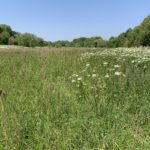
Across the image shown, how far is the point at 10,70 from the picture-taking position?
27.0 feet

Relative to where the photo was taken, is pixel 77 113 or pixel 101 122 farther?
pixel 77 113

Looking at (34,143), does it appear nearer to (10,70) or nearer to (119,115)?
(119,115)

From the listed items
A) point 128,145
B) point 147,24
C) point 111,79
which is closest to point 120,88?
point 111,79

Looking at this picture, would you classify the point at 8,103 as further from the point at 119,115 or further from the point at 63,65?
the point at 63,65

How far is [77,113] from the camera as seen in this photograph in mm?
4473

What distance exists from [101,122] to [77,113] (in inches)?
18.0

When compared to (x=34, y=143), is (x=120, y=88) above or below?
above

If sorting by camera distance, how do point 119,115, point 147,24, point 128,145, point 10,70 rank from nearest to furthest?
point 128,145 < point 119,115 < point 10,70 < point 147,24

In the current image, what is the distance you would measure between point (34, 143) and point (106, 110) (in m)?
1.07

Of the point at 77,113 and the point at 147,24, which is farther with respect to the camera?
the point at 147,24

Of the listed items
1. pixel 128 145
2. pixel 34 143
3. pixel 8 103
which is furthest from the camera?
pixel 8 103

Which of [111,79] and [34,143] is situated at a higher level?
[111,79]

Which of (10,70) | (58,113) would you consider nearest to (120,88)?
(58,113)

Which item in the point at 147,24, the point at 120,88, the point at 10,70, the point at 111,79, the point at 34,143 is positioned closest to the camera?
the point at 34,143
